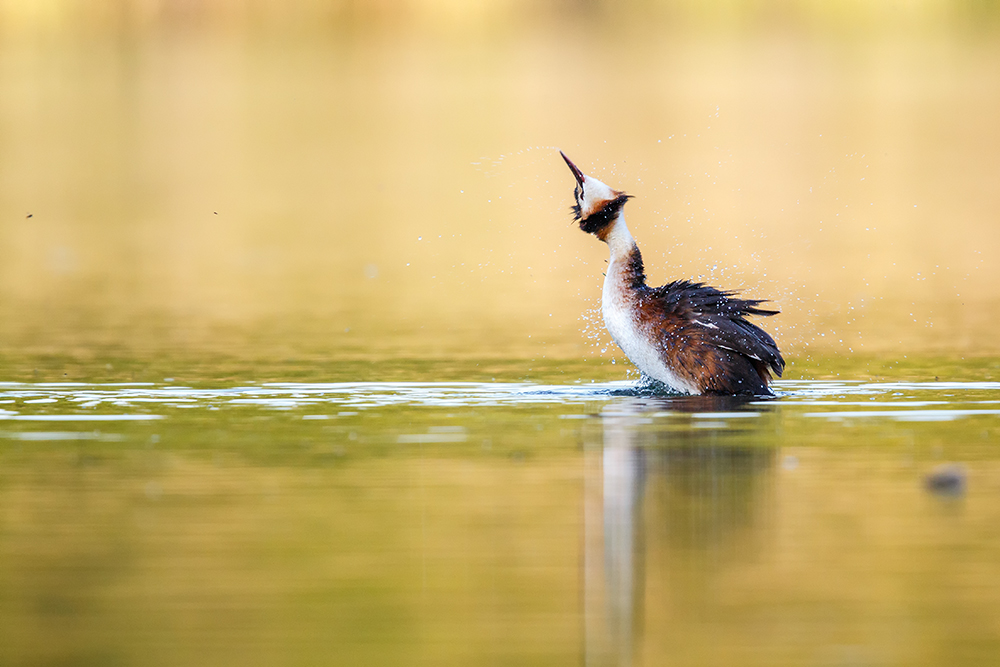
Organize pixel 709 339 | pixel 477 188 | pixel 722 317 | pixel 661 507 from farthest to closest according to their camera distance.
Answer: pixel 477 188 → pixel 722 317 → pixel 709 339 → pixel 661 507

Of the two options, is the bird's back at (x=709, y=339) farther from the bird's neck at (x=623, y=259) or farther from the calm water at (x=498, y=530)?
the calm water at (x=498, y=530)

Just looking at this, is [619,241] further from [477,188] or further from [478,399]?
[477,188]

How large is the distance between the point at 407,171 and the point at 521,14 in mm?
56740

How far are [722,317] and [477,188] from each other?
19.8 metres

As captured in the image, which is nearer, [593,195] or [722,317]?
[722,317]

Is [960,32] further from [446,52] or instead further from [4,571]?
[4,571]

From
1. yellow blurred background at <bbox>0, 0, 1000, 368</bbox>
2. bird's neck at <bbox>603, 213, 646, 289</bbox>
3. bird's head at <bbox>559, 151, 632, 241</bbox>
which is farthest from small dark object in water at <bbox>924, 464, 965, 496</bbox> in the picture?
yellow blurred background at <bbox>0, 0, 1000, 368</bbox>

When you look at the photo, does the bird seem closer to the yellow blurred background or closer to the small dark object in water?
the yellow blurred background

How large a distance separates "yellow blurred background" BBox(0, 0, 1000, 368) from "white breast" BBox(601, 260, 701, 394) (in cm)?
166

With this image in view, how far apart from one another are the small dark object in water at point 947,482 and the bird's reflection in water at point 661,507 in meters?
0.85

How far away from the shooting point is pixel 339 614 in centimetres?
802

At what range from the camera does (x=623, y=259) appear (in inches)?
587

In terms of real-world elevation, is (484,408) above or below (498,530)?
above

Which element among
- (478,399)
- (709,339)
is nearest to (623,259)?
(709,339)
